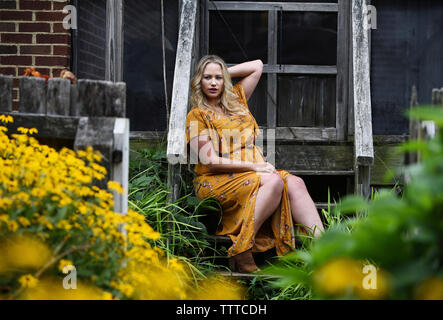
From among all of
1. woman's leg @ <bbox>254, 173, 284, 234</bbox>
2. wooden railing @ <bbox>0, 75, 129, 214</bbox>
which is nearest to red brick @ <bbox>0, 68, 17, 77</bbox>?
wooden railing @ <bbox>0, 75, 129, 214</bbox>

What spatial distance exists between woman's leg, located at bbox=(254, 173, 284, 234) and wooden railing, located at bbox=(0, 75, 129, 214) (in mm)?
1055

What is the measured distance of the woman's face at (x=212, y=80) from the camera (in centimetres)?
346

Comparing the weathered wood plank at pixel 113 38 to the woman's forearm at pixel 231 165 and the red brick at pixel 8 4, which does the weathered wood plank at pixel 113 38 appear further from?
the woman's forearm at pixel 231 165

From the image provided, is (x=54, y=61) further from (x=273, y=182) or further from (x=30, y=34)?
(x=273, y=182)

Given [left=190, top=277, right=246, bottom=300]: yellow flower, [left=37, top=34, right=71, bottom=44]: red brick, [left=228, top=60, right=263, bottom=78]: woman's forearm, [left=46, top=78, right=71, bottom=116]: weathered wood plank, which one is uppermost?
[left=37, top=34, right=71, bottom=44]: red brick

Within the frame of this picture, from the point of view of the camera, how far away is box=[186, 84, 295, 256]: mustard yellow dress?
3066 millimetres

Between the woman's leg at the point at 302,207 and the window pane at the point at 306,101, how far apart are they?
156 cm

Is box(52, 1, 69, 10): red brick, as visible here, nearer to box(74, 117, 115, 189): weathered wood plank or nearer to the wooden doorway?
the wooden doorway

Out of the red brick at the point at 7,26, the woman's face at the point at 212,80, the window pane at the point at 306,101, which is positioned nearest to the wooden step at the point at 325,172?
the woman's face at the point at 212,80

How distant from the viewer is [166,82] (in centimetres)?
462

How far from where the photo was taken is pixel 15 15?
13.6ft

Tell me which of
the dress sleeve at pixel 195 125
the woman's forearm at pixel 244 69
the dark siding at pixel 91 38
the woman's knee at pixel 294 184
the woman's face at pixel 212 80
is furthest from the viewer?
the dark siding at pixel 91 38

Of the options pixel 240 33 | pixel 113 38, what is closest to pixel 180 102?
pixel 113 38
